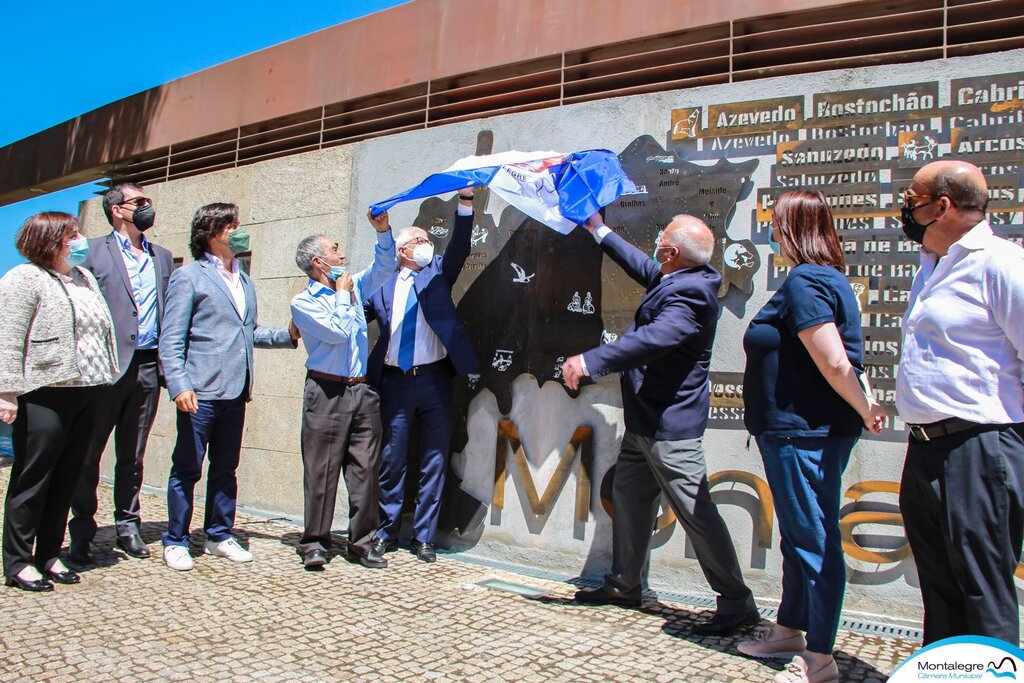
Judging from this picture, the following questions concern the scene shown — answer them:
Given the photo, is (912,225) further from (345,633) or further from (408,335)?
(408,335)

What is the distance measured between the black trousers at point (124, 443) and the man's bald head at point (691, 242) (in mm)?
3213

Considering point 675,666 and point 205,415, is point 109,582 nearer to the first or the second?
point 205,415

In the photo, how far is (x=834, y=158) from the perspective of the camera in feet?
13.2

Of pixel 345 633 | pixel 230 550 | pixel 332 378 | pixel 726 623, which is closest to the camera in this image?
pixel 345 633

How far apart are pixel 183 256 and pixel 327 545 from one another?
3.67 meters

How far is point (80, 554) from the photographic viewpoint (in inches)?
174

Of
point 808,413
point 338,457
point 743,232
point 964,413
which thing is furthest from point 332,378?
point 964,413

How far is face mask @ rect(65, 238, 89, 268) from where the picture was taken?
161 inches

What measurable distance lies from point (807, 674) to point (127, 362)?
12.8ft

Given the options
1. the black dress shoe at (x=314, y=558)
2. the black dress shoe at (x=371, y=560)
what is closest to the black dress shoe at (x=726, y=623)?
the black dress shoe at (x=371, y=560)

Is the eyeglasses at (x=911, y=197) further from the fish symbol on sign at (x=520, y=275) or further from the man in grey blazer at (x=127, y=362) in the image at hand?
the man in grey blazer at (x=127, y=362)

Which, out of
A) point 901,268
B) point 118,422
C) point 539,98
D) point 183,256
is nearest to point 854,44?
point 901,268

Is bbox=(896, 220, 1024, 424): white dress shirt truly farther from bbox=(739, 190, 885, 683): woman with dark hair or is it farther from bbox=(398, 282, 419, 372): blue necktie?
bbox=(398, 282, 419, 372): blue necktie

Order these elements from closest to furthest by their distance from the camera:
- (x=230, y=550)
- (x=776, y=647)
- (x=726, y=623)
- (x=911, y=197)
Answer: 1. (x=911, y=197)
2. (x=776, y=647)
3. (x=726, y=623)
4. (x=230, y=550)
